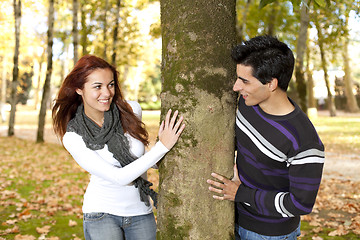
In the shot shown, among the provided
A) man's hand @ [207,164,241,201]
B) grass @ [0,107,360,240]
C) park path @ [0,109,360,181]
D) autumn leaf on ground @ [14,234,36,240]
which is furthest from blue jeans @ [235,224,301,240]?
park path @ [0,109,360,181]

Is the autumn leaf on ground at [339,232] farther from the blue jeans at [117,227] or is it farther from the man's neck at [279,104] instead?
the man's neck at [279,104]

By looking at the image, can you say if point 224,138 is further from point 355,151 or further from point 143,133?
point 355,151

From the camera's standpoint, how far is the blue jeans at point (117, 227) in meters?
2.71

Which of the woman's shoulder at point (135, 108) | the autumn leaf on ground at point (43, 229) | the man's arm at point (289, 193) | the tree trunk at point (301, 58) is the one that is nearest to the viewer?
the man's arm at point (289, 193)

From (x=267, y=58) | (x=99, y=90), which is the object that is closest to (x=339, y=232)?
(x=267, y=58)

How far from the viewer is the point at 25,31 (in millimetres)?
25578

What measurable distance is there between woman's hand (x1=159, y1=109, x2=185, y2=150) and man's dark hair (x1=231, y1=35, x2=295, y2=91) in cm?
53

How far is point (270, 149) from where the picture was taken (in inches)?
86.8

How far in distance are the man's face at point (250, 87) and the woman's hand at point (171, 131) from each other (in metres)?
0.40

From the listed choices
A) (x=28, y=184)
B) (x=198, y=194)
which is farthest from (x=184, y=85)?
(x=28, y=184)

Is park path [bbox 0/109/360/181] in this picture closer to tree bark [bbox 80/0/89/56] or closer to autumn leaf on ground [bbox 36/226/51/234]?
autumn leaf on ground [bbox 36/226/51/234]

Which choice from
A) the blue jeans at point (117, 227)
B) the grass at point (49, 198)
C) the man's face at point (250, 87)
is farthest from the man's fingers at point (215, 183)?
the grass at point (49, 198)

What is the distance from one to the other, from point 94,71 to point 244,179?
4.25ft

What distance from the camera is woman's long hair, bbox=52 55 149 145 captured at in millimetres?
2732
